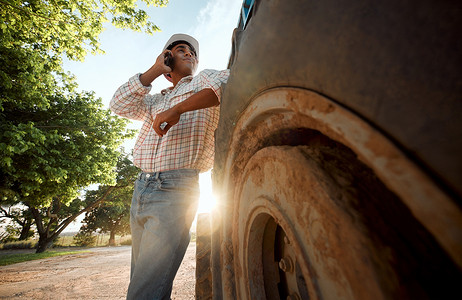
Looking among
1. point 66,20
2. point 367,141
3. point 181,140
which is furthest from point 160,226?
point 66,20

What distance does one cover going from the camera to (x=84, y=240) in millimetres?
24734

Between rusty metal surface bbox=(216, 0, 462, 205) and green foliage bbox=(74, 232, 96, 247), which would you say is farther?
green foliage bbox=(74, 232, 96, 247)

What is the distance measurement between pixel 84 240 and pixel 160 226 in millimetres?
30161

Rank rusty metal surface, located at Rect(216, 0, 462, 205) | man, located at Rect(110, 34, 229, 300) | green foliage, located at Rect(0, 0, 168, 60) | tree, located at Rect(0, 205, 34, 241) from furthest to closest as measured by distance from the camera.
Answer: tree, located at Rect(0, 205, 34, 241) → green foliage, located at Rect(0, 0, 168, 60) → man, located at Rect(110, 34, 229, 300) → rusty metal surface, located at Rect(216, 0, 462, 205)

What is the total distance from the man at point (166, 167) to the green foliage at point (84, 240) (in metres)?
28.9

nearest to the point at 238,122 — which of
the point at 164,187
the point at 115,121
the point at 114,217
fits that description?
the point at 164,187

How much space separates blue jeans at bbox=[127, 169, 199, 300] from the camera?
136 cm

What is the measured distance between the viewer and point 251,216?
788 mm

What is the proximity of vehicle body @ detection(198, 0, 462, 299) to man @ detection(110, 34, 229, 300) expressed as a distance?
2.52ft

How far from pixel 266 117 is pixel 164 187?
1.07 meters

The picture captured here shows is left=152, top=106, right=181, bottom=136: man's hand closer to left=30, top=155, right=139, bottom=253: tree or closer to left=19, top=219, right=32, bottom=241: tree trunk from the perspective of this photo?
left=30, top=155, right=139, bottom=253: tree

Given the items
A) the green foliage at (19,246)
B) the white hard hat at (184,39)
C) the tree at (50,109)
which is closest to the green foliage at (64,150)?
the tree at (50,109)

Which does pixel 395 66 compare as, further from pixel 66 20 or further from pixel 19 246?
pixel 19 246

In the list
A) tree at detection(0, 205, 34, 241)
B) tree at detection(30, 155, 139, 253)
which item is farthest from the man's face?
tree at detection(0, 205, 34, 241)
